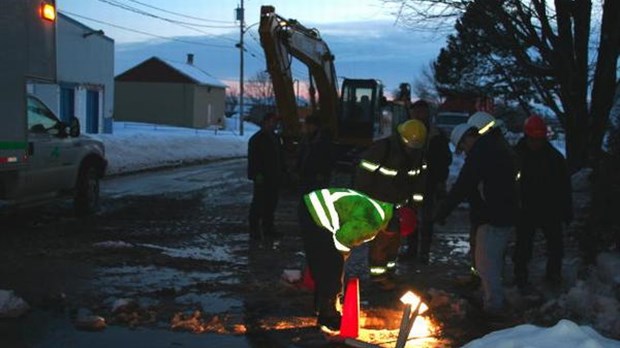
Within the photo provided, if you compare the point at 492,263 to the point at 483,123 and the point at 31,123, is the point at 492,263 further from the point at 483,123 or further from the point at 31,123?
the point at 31,123

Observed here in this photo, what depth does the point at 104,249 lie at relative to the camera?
948 centimetres

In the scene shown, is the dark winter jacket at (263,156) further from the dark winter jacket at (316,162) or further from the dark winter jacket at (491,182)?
the dark winter jacket at (491,182)

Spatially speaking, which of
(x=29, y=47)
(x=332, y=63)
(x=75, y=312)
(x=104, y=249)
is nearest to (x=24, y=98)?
(x=29, y=47)

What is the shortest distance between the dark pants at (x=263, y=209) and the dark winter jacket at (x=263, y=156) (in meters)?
0.12

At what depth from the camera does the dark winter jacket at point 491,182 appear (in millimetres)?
6750

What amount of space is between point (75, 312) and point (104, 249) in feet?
9.75

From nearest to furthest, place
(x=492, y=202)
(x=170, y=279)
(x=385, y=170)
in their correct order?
(x=492, y=202) < (x=385, y=170) < (x=170, y=279)

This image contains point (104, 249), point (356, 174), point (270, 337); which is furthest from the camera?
point (104, 249)

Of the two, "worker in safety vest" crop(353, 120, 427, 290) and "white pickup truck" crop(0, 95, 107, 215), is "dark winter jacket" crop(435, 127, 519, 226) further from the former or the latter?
"white pickup truck" crop(0, 95, 107, 215)

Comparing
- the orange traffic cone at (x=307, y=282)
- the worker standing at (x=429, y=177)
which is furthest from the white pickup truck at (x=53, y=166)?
the worker standing at (x=429, y=177)

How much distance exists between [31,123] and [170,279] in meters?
Result: 4.39

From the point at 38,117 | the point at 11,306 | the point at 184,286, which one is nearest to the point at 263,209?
the point at 184,286

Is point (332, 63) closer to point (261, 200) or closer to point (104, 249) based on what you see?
point (261, 200)

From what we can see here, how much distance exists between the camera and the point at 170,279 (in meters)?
7.95
